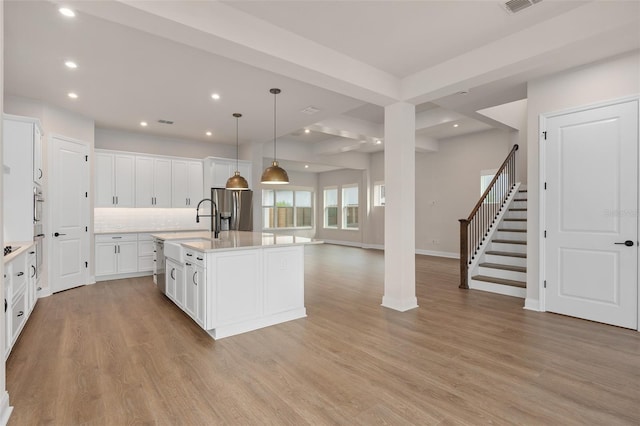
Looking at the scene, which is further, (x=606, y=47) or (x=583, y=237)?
(x=583, y=237)

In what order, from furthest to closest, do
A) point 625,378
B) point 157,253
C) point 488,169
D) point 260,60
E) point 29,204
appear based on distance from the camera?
point 488,169
point 157,253
point 29,204
point 260,60
point 625,378

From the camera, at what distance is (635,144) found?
11.6ft

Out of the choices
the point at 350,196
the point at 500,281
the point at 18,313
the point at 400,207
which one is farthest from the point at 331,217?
the point at 18,313

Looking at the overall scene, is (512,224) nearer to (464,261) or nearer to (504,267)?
(504,267)

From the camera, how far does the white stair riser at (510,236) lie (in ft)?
18.9

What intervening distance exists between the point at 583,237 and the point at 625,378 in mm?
1843

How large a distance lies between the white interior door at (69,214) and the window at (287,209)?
7.00 meters

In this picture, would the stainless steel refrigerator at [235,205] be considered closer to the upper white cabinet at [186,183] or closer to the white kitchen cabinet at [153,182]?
the upper white cabinet at [186,183]

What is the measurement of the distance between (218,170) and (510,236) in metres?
6.01

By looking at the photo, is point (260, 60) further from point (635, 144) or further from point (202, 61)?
point (635, 144)

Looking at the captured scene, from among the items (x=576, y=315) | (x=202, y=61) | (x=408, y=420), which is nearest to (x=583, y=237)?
(x=576, y=315)

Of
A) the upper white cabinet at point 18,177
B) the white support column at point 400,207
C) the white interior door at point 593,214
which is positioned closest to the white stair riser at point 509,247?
the white interior door at point 593,214

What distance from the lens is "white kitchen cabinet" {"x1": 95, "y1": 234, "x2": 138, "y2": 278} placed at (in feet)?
19.7

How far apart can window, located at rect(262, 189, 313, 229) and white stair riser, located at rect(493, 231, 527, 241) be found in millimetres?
8170
